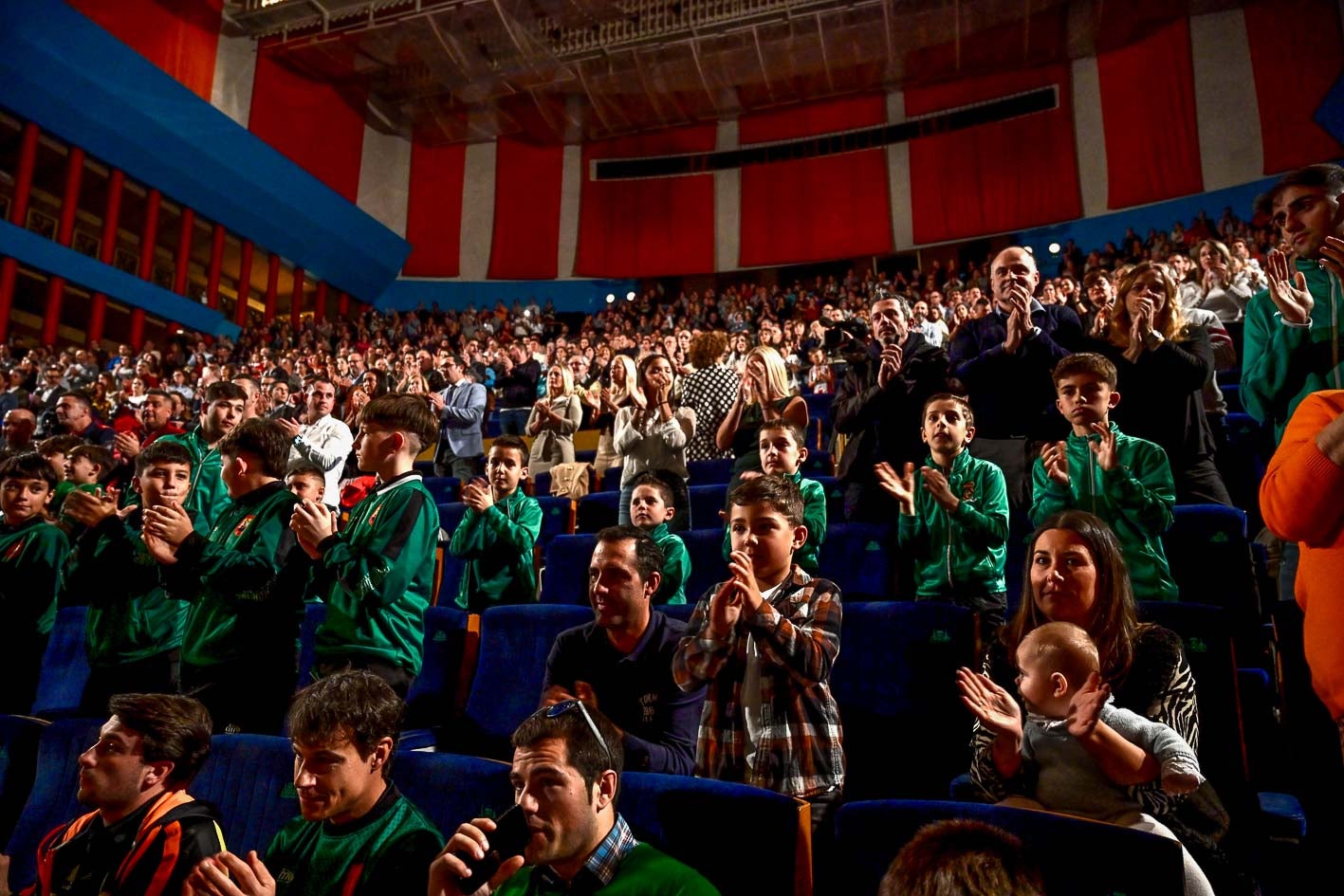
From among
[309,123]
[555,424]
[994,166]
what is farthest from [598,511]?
[309,123]

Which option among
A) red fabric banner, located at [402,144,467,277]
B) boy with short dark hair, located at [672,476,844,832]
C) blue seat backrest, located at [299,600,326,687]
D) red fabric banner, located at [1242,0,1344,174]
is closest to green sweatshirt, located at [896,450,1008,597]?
boy with short dark hair, located at [672,476,844,832]

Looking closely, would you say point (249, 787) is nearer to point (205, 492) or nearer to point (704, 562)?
point (704, 562)

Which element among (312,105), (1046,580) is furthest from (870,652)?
(312,105)

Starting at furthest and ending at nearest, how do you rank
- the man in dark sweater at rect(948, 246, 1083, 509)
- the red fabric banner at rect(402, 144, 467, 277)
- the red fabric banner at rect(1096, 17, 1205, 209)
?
the red fabric banner at rect(402, 144, 467, 277) → the red fabric banner at rect(1096, 17, 1205, 209) → the man in dark sweater at rect(948, 246, 1083, 509)

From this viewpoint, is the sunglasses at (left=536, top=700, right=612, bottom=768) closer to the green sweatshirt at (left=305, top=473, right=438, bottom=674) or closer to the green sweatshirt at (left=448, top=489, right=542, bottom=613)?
the green sweatshirt at (left=305, top=473, right=438, bottom=674)

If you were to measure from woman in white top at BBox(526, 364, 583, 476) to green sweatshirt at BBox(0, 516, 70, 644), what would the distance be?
5.91 ft

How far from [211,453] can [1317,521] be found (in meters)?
2.98

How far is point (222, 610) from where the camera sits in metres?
1.92

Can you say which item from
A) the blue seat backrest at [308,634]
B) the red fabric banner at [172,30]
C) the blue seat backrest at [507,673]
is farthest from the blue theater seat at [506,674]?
the red fabric banner at [172,30]

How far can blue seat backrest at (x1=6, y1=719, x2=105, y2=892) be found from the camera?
5.74 ft

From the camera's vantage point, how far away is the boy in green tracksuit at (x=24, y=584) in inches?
97.7

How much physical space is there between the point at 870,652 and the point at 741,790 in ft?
2.17

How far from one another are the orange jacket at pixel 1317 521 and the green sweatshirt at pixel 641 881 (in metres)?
0.78

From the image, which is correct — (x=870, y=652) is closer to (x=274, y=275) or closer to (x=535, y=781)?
(x=535, y=781)
